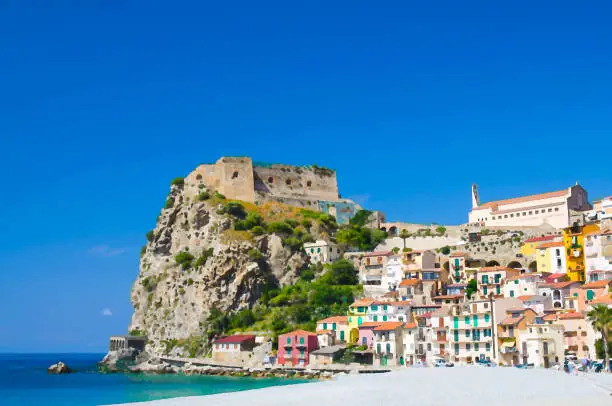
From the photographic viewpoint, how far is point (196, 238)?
3285 inches

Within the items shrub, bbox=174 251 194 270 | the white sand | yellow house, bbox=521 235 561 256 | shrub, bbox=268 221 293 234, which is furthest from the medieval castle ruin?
the white sand

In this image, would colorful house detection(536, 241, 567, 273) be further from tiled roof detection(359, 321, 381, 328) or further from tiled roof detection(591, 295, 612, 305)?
tiled roof detection(359, 321, 381, 328)

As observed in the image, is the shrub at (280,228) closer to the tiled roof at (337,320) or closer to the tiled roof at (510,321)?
the tiled roof at (337,320)

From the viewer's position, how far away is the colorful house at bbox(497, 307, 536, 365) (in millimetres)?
50406

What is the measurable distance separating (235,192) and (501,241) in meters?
31.6

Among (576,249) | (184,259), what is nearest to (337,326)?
(576,249)

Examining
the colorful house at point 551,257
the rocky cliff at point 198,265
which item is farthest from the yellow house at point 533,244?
the rocky cliff at point 198,265

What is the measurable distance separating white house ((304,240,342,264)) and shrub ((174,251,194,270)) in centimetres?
1297

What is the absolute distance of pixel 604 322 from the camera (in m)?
45.0

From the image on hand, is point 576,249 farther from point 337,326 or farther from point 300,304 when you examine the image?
point 300,304

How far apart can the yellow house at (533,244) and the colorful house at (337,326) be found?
1794 cm

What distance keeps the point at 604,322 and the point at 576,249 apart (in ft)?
55.2

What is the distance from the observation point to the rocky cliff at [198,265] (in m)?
74.8

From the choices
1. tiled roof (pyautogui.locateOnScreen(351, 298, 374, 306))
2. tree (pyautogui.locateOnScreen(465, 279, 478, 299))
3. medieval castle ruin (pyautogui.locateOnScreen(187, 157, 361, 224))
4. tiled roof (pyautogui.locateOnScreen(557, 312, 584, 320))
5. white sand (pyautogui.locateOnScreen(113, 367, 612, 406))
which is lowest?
white sand (pyautogui.locateOnScreen(113, 367, 612, 406))
